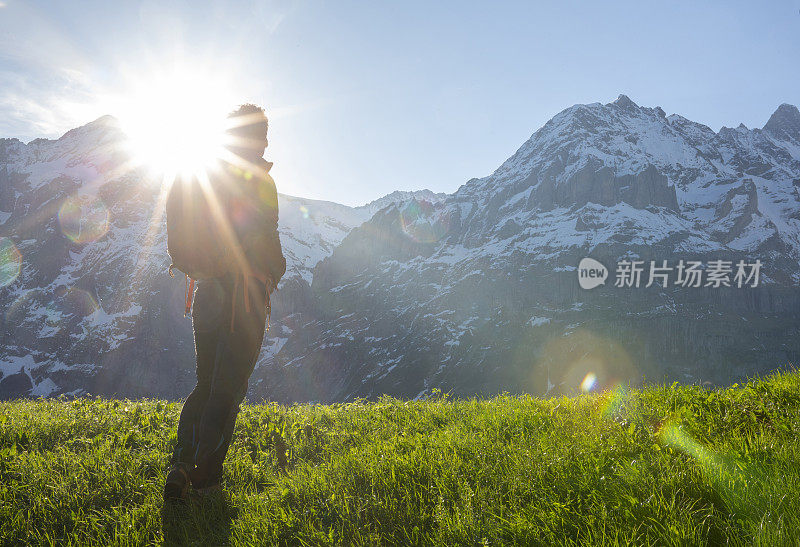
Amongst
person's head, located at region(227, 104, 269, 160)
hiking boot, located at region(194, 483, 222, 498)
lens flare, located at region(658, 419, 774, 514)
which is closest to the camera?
lens flare, located at region(658, 419, 774, 514)

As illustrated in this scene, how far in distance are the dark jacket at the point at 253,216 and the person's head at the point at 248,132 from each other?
14.8 inches

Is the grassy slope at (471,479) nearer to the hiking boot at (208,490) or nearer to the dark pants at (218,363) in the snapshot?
the hiking boot at (208,490)

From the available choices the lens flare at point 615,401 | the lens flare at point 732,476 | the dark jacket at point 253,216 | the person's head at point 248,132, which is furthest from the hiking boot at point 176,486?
the lens flare at point 615,401

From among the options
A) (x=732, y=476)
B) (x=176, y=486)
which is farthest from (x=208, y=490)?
(x=732, y=476)

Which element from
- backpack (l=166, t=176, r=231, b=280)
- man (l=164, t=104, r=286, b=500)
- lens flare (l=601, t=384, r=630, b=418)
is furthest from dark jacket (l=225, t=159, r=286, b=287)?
lens flare (l=601, t=384, r=630, b=418)

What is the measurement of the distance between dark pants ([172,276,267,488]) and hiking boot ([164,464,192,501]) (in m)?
0.28

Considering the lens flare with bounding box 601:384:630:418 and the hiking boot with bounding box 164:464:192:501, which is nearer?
the hiking boot with bounding box 164:464:192:501

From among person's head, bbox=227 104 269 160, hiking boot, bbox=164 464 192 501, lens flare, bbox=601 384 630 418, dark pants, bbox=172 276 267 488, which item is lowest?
lens flare, bbox=601 384 630 418

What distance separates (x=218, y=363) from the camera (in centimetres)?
466

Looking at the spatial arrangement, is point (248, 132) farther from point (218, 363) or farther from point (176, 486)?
point (176, 486)

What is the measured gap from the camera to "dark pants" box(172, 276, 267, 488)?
4535 mm

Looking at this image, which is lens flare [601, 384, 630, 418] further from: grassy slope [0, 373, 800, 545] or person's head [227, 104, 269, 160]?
person's head [227, 104, 269, 160]

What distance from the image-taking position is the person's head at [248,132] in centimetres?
522

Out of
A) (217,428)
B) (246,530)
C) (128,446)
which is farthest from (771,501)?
(128,446)
